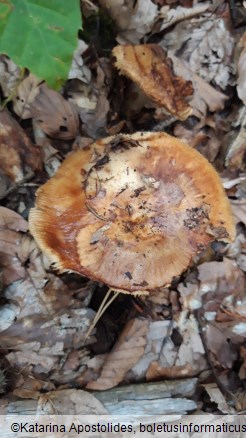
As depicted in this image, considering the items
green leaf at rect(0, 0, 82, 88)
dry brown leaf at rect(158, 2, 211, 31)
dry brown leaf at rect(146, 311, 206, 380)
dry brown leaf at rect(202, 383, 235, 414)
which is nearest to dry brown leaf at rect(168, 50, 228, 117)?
dry brown leaf at rect(158, 2, 211, 31)

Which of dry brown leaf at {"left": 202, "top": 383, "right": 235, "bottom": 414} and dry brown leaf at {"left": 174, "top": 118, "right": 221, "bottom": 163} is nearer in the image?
dry brown leaf at {"left": 202, "top": 383, "right": 235, "bottom": 414}

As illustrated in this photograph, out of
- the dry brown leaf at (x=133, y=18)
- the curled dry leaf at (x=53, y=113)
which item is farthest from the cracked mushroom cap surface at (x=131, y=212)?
the dry brown leaf at (x=133, y=18)

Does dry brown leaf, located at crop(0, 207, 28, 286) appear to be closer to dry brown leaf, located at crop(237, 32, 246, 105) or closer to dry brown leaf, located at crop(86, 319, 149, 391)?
dry brown leaf, located at crop(86, 319, 149, 391)

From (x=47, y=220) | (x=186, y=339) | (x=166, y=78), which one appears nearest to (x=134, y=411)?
(x=186, y=339)

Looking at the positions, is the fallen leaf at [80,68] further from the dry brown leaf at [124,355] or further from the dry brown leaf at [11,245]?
the dry brown leaf at [124,355]

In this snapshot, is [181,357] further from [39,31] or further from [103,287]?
[39,31]
